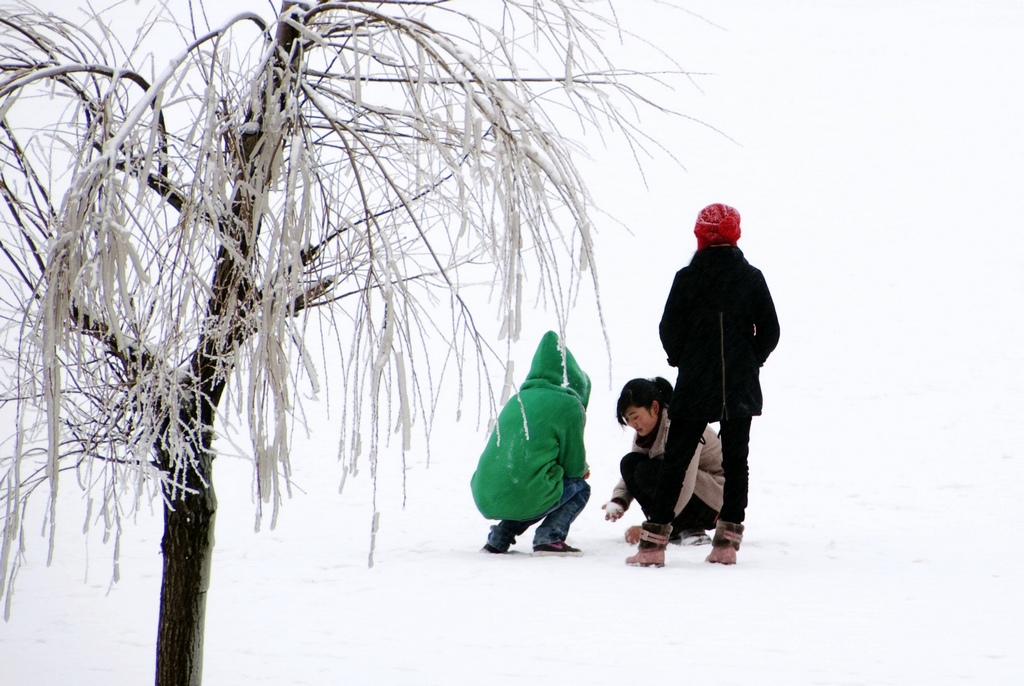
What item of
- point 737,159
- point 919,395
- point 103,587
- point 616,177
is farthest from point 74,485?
point 737,159

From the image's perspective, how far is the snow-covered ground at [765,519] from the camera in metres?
3.44

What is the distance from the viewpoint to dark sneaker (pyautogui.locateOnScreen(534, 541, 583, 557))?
4883 mm

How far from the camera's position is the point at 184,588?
9.16 feet

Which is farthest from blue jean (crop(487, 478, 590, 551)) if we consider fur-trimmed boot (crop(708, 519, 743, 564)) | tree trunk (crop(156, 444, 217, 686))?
tree trunk (crop(156, 444, 217, 686))

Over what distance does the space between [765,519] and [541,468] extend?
165cm

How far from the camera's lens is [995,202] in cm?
1332

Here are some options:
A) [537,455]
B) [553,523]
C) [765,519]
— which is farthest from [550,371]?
[765,519]

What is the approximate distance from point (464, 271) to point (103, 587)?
869 centimetres

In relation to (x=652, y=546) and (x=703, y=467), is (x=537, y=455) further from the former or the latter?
(x=703, y=467)

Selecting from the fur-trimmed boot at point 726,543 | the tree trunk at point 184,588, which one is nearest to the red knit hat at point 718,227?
the fur-trimmed boot at point 726,543

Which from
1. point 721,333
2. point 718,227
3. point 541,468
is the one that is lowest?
point 541,468

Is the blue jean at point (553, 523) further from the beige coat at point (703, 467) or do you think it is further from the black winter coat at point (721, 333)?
the black winter coat at point (721, 333)

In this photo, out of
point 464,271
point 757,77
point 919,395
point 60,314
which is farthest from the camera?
point 757,77

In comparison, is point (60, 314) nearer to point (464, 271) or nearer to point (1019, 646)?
point (1019, 646)
